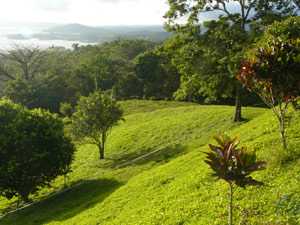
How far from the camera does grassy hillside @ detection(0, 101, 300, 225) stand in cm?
759

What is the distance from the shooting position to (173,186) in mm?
11508

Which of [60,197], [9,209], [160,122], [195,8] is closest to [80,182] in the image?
[60,197]

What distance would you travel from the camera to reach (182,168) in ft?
45.9

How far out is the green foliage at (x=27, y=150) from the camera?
647 inches

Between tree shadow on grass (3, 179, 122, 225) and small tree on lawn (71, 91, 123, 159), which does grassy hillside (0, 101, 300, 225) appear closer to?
tree shadow on grass (3, 179, 122, 225)

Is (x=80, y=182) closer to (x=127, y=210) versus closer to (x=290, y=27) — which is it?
(x=127, y=210)

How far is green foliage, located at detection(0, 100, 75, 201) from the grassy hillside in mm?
1921

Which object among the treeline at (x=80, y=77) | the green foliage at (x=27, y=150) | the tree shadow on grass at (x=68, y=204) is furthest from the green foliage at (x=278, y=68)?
the treeline at (x=80, y=77)

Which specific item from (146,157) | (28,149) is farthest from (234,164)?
(146,157)

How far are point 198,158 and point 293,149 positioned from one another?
6.14 m

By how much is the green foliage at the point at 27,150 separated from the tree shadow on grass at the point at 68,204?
5.61 ft

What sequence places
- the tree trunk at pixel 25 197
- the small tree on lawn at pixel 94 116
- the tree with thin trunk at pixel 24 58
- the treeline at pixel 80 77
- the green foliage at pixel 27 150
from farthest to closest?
the tree with thin trunk at pixel 24 58
the treeline at pixel 80 77
the small tree on lawn at pixel 94 116
the tree trunk at pixel 25 197
the green foliage at pixel 27 150

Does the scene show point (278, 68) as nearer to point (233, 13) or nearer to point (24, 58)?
point (233, 13)

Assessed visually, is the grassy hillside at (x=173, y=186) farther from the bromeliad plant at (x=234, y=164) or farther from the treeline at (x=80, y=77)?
the treeline at (x=80, y=77)
